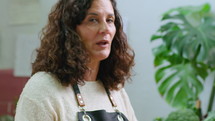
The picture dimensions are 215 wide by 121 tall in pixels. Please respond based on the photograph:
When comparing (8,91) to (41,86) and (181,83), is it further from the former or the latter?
(41,86)

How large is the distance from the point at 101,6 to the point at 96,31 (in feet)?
0.35

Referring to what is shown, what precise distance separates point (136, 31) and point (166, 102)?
1.80ft

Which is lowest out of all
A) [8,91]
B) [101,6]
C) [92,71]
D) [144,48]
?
[8,91]

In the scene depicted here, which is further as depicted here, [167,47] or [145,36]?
[145,36]

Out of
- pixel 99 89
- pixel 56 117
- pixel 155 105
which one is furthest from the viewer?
pixel 155 105

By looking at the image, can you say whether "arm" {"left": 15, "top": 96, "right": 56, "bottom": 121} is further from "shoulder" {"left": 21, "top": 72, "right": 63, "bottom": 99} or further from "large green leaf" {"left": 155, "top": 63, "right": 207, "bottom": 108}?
"large green leaf" {"left": 155, "top": 63, "right": 207, "bottom": 108}

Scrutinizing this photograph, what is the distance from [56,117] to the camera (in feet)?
4.17

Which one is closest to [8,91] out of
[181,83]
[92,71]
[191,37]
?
[181,83]

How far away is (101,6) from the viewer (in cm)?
141

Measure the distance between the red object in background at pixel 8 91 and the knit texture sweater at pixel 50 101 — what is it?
156 centimetres

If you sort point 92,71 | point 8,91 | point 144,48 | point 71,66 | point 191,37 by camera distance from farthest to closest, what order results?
1. point 8,91
2. point 144,48
3. point 191,37
4. point 92,71
5. point 71,66

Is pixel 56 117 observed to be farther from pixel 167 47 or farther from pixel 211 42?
pixel 211 42

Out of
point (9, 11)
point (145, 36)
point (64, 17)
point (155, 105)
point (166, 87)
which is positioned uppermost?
point (64, 17)

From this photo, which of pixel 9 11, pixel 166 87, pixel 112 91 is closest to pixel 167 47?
pixel 166 87
